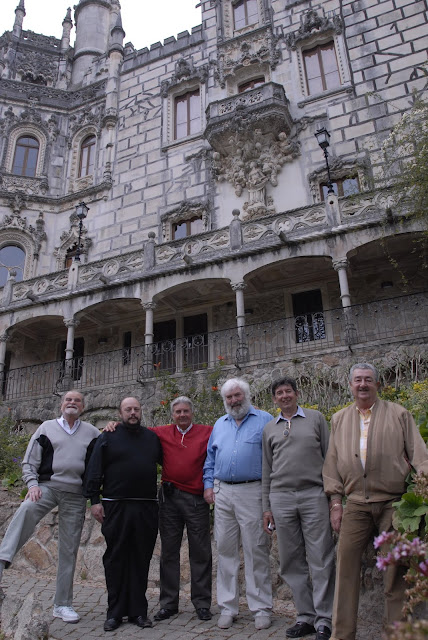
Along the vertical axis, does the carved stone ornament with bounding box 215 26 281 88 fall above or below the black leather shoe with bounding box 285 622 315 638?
above

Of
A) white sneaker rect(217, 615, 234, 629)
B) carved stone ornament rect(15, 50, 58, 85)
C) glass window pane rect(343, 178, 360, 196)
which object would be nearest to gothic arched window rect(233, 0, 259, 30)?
glass window pane rect(343, 178, 360, 196)

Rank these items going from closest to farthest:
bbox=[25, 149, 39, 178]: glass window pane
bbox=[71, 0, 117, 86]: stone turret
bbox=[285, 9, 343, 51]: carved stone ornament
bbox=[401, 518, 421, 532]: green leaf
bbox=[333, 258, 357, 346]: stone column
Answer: bbox=[401, 518, 421, 532]: green leaf < bbox=[333, 258, 357, 346]: stone column < bbox=[285, 9, 343, 51]: carved stone ornament < bbox=[25, 149, 39, 178]: glass window pane < bbox=[71, 0, 117, 86]: stone turret

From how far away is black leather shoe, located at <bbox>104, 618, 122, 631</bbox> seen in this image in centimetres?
421

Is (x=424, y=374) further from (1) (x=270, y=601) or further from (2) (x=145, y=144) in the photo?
(2) (x=145, y=144)

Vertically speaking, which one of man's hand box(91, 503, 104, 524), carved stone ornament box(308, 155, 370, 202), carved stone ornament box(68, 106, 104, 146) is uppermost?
carved stone ornament box(68, 106, 104, 146)

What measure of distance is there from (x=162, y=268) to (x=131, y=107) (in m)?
10.5

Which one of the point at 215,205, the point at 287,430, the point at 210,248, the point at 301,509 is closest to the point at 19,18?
the point at 215,205

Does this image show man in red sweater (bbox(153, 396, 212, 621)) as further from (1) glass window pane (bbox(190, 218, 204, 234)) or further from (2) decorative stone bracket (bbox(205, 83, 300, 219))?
(1) glass window pane (bbox(190, 218, 204, 234))

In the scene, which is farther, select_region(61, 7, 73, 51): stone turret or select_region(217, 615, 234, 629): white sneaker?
select_region(61, 7, 73, 51): stone turret

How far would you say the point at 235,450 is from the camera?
15.0 feet

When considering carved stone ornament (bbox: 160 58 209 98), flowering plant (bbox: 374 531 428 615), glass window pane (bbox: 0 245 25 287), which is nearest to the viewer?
flowering plant (bbox: 374 531 428 615)

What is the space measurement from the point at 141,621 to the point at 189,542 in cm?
73

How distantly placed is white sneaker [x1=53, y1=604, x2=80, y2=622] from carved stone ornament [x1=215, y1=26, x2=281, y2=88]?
19.8m

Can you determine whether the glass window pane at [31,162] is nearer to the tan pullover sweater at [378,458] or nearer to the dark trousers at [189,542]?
the dark trousers at [189,542]
